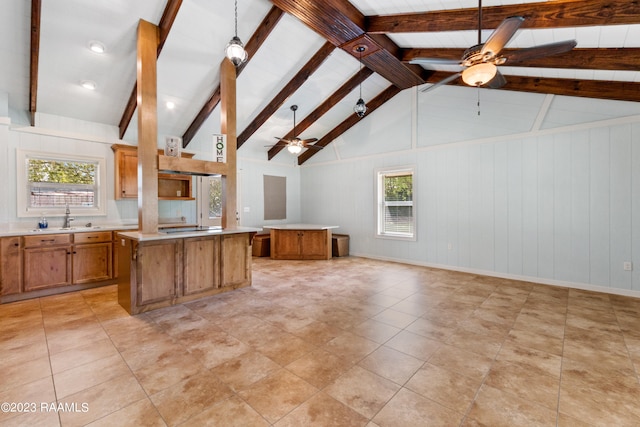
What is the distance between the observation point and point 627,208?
4070 millimetres

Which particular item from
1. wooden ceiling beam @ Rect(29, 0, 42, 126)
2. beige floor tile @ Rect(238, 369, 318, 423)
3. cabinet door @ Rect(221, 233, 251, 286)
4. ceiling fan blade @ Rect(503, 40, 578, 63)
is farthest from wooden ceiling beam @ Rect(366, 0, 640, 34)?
wooden ceiling beam @ Rect(29, 0, 42, 126)

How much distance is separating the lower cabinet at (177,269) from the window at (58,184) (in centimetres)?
213

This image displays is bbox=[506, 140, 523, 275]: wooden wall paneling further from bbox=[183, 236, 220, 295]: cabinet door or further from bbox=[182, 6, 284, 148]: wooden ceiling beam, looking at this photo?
bbox=[183, 236, 220, 295]: cabinet door

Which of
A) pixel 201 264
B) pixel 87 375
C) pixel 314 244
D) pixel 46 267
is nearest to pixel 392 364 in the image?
pixel 87 375

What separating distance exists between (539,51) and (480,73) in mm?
508

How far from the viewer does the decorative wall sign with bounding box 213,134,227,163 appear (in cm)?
444

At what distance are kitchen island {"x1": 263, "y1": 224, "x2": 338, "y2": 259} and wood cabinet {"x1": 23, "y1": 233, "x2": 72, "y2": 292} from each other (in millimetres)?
3829

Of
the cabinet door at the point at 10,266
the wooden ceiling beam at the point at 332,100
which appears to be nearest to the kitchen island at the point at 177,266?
the cabinet door at the point at 10,266

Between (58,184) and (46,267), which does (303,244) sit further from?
(58,184)

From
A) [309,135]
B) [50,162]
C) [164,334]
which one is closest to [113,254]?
[50,162]

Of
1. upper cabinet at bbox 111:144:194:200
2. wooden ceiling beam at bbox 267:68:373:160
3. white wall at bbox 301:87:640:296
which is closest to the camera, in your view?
white wall at bbox 301:87:640:296

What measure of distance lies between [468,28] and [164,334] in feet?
15.8

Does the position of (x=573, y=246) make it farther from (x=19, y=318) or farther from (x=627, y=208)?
(x=19, y=318)

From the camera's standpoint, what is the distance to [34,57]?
3.76 metres
